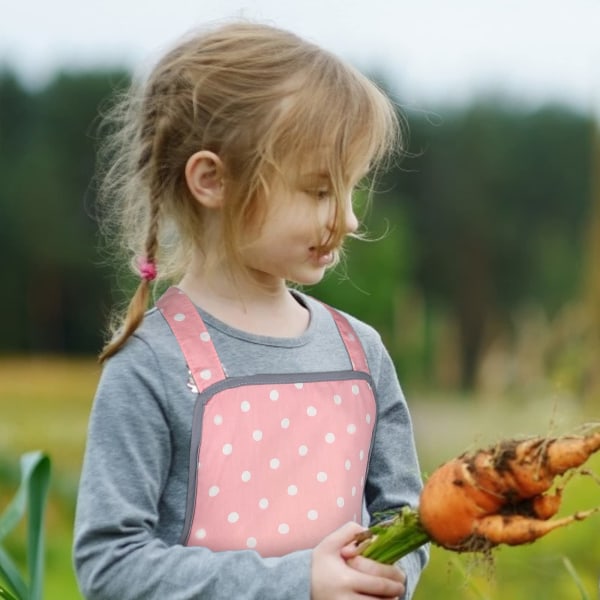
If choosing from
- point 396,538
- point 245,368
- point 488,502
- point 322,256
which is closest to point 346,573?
point 396,538

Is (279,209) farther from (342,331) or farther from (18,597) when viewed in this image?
(18,597)

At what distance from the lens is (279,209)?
1476 mm

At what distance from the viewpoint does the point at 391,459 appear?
1.61m

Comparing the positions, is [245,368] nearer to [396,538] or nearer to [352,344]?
[352,344]

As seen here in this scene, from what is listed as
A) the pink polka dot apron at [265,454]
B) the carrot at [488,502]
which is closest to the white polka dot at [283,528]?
the pink polka dot apron at [265,454]

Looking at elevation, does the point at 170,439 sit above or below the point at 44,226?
above

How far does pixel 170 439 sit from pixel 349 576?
0.26m

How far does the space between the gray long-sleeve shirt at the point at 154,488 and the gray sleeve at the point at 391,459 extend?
0.11m

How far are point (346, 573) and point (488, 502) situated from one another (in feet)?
0.56

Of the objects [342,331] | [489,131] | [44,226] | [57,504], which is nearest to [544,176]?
[489,131]

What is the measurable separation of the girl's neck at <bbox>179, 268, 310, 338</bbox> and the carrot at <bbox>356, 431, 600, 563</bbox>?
0.31 metres

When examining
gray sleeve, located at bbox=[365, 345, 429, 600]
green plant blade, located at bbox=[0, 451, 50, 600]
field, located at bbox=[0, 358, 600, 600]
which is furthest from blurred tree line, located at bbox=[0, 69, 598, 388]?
gray sleeve, located at bbox=[365, 345, 429, 600]

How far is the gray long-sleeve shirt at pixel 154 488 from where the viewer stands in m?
1.38

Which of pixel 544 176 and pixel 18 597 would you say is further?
pixel 544 176
